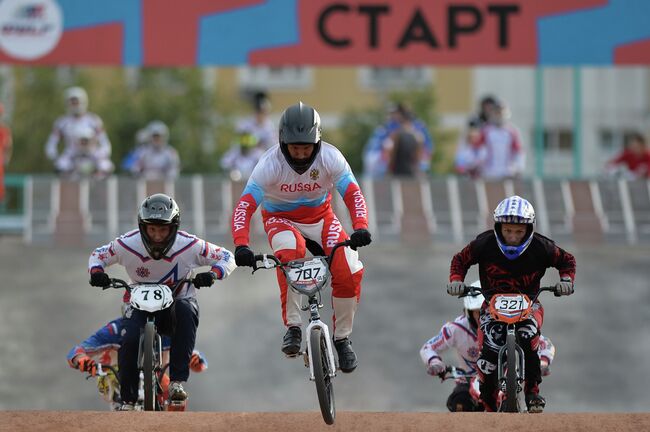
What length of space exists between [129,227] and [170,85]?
2817 cm

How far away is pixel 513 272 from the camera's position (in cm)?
1210

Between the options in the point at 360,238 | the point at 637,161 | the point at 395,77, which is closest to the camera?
the point at 360,238

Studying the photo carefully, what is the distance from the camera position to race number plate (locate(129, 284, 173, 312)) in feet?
39.6

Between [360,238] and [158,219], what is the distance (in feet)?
5.54

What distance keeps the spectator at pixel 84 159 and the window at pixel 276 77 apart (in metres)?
28.5

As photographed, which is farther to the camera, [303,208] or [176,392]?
[176,392]

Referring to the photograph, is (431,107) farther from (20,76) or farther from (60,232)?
(60,232)

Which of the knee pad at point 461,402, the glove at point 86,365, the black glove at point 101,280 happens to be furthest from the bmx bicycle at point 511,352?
the glove at point 86,365

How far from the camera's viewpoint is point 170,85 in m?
50.8

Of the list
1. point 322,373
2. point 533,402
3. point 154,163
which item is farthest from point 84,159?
point 322,373

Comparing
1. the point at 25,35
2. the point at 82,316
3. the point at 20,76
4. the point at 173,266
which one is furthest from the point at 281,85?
the point at 173,266

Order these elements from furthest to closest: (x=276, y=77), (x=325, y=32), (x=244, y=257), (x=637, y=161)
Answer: (x=276, y=77)
(x=637, y=161)
(x=325, y=32)
(x=244, y=257)

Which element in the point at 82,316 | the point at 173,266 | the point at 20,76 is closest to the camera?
the point at 173,266

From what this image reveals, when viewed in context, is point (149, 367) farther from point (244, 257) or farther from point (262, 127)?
point (262, 127)
